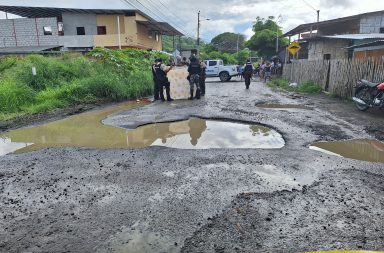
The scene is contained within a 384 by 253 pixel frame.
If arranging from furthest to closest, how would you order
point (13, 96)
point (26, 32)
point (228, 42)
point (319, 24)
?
point (228, 42)
point (26, 32)
point (319, 24)
point (13, 96)

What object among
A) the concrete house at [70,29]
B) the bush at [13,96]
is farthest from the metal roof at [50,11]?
the bush at [13,96]

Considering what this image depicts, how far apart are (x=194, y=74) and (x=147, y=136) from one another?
19.2ft

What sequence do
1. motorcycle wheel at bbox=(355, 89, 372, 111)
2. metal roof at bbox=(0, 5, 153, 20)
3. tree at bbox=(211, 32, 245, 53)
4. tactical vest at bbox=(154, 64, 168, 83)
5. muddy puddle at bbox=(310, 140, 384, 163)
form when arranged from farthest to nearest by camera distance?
1. tree at bbox=(211, 32, 245, 53)
2. metal roof at bbox=(0, 5, 153, 20)
3. tactical vest at bbox=(154, 64, 168, 83)
4. motorcycle wheel at bbox=(355, 89, 372, 111)
5. muddy puddle at bbox=(310, 140, 384, 163)

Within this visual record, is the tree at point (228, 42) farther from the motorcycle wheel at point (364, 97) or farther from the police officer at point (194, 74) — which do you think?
the motorcycle wheel at point (364, 97)

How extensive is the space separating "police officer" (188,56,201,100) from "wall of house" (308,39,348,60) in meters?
11.8

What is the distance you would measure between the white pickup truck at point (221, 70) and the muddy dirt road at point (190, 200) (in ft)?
66.1

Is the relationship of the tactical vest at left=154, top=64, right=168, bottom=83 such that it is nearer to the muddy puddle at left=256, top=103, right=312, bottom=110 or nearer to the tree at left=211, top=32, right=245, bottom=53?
the muddy puddle at left=256, top=103, right=312, bottom=110

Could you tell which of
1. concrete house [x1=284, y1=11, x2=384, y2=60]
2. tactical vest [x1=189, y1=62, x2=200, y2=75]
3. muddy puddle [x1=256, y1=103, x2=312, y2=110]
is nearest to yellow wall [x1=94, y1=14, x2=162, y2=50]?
concrete house [x1=284, y1=11, x2=384, y2=60]

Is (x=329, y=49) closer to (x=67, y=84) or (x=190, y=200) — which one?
(x=67, y=84)

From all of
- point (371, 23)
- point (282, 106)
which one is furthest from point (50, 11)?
point (371, 23)

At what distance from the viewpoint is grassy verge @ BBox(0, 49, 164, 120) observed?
10.5m

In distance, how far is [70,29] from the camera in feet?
103

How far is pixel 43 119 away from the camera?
923 centimetres

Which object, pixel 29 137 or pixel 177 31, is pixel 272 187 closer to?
pixel 29 137
